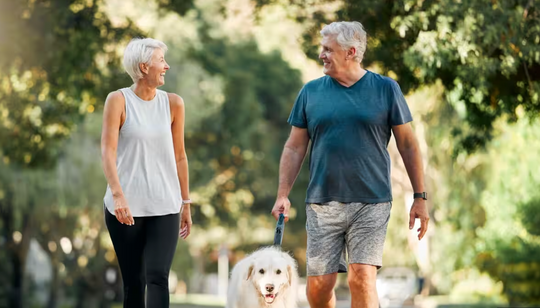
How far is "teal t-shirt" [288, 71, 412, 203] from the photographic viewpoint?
6.75m

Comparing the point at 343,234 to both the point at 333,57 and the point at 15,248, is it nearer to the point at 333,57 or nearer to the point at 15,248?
the point at 333,57

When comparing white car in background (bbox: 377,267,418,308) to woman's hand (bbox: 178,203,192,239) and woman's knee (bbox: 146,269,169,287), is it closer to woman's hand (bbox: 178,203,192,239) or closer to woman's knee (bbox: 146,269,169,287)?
woman's hand (bbox: 178,203,192,239)

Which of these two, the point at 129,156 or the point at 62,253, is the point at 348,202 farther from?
the point at 62,253

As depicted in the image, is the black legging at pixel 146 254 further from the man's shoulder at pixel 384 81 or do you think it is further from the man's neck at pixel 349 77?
the man's shoulder at pixel 384 81

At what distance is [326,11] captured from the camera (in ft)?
49.0

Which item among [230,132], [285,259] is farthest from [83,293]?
[285,259]

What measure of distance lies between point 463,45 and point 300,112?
17.5 ft

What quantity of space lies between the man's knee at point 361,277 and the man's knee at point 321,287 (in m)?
0.21

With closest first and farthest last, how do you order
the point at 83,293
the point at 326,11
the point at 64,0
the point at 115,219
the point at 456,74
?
1. the point at 115,219
2. the point at 456,74
3. the point at 326,11
4. the point at 64,0
5. the point at 83,293

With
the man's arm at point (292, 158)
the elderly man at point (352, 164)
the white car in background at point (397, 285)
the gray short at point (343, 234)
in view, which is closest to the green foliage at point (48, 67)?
the man's arm at point (292, 158)

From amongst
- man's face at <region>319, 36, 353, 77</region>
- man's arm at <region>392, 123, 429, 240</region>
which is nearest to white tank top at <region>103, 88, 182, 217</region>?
man's face at <region>319, 36, 353, 77</region>

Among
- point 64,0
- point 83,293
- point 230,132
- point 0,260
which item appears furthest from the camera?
point 230,132

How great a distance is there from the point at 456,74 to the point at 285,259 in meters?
6.01

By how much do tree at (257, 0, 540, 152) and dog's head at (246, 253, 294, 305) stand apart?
5.48 meters
